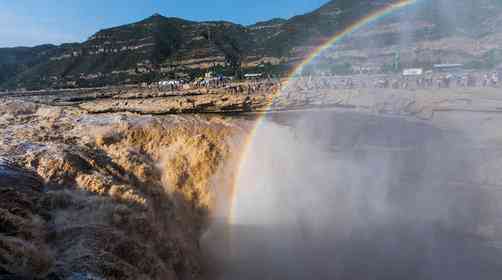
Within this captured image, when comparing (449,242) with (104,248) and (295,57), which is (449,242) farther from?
(295,57)

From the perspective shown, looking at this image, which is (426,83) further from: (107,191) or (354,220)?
(107,191)

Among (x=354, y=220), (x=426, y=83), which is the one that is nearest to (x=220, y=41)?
(x=426, y=83)

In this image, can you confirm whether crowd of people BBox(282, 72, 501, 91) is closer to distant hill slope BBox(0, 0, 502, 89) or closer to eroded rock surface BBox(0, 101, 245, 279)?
distant hill slope BBox(0, 0, 502, 89)

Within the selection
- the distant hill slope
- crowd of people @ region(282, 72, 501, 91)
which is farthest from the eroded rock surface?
the distant hill slope

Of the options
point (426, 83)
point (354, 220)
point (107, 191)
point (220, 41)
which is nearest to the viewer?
point (107, 191)

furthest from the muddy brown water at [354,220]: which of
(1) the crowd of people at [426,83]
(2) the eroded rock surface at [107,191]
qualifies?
(1) the crowd of people at [426,83]

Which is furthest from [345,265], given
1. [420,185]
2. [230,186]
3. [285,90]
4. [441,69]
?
[441,69]
